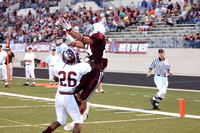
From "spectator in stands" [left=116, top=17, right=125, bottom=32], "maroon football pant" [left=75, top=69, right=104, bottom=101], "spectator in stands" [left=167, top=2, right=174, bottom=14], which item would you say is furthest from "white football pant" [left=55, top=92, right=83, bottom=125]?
"spectator in stands" [left=116, top=17, right=125, bottom=32]

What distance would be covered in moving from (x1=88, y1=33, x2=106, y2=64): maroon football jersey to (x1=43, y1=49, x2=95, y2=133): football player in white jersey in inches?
49.6

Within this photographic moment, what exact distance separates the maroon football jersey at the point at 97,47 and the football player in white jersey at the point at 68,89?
1.26 metres

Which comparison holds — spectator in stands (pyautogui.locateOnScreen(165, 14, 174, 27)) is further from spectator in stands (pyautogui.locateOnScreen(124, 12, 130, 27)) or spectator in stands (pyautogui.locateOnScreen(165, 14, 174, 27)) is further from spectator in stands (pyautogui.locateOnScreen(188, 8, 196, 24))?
spectator in stands (pyautogui.locateOnScreen(124, 12, 130, 27))

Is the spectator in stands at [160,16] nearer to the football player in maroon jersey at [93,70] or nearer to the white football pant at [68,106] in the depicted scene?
the football player in maroon jersey at [93,70]

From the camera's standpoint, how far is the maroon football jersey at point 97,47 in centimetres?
833

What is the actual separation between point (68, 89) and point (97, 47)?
176 cm

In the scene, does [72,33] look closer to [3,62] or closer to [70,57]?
[70,57]

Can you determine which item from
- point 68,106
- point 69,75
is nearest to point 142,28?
point 69,75

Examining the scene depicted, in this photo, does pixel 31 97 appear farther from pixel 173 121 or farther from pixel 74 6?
pixel 74 6

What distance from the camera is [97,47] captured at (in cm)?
842

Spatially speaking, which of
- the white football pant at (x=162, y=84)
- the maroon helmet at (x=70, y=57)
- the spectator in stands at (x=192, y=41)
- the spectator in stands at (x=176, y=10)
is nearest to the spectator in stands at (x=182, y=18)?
the spectator in stands at (x=176, y=10)

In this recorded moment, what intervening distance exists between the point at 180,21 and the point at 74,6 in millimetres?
16171

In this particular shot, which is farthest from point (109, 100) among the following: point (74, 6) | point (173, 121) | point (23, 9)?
point (23, 9)

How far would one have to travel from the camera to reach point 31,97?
50.5ft
